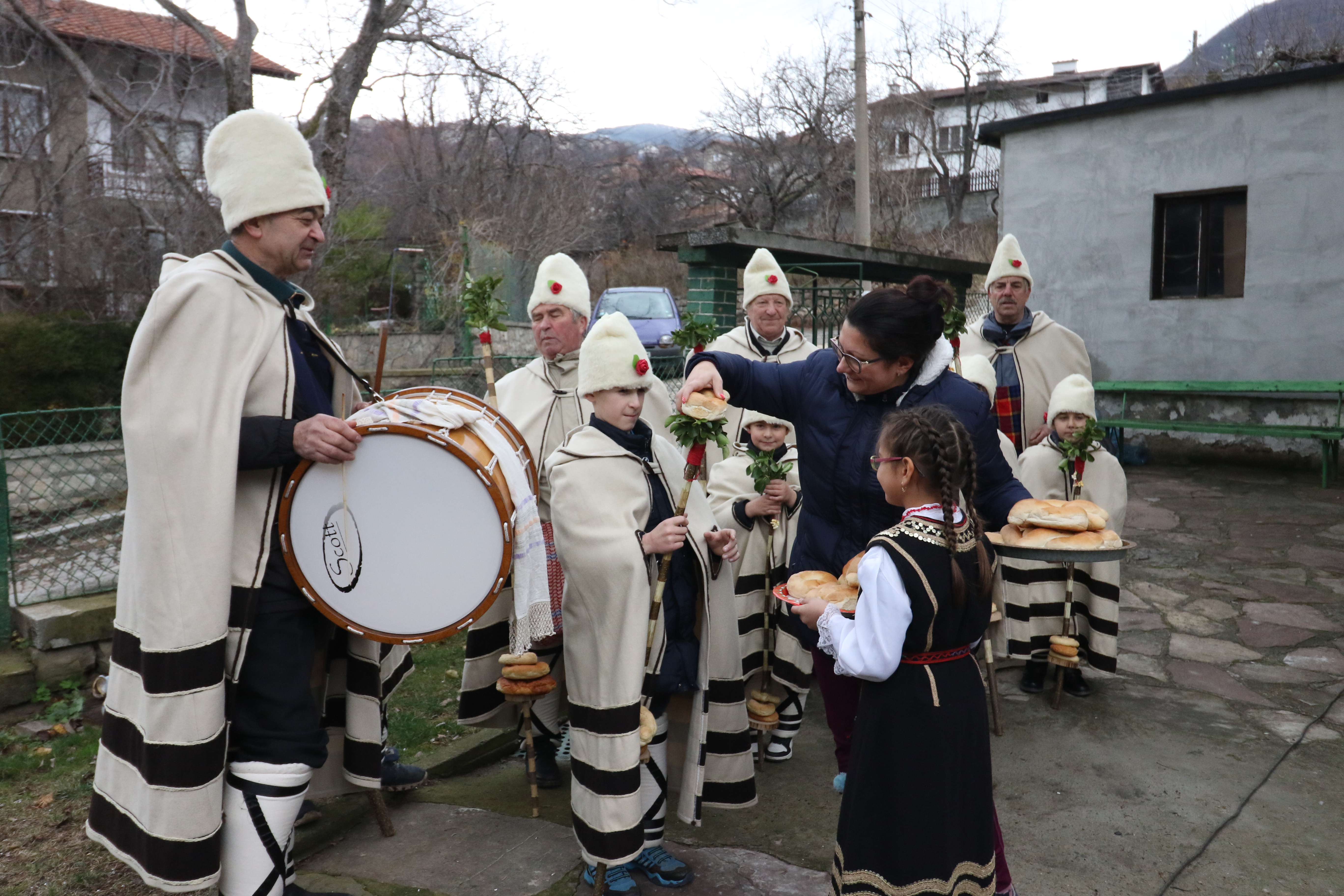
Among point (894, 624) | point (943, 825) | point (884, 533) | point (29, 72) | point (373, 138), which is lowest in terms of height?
point (943, 825)

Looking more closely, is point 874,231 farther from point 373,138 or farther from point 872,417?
point 872,417

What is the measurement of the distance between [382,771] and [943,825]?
2.37 meters

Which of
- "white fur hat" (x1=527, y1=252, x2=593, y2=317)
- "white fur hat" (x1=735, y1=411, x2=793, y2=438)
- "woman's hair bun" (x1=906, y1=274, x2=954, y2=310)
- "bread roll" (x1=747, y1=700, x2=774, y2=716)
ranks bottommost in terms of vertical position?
"bread roll" (x1=747, y1=700, x2=774, y2=716)

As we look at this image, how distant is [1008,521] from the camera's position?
3.18 metres

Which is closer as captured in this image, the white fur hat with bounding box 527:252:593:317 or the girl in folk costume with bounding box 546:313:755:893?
the girl in folk costume with bounding box 546:313:755:893

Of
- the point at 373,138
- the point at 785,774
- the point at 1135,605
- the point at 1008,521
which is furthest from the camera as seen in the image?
the point at 373,138

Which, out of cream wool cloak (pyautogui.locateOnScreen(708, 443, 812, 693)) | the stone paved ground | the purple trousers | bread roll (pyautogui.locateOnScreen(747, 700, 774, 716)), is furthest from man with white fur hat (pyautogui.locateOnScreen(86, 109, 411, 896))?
cream wool cloak (pyautogui.locateOnScreen(708, 443, 812, 693))

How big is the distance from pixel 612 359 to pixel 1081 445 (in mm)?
2786

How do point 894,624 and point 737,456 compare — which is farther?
point 737,456

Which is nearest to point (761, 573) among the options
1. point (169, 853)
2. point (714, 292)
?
point (169, 853)

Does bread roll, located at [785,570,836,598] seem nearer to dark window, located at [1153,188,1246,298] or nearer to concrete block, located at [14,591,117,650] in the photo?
concrete block, located at [14,591,117,650]

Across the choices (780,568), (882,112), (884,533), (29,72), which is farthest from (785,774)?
(882,112)

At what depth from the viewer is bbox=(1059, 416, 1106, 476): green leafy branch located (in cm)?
498

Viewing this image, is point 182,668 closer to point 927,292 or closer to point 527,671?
point 527,671
